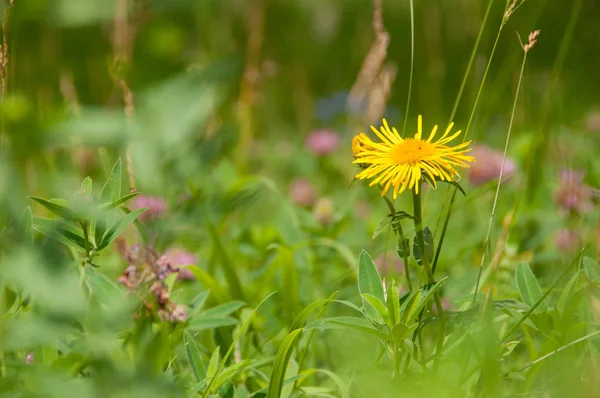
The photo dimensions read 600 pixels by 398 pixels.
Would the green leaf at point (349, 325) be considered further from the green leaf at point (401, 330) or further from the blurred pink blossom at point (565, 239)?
the blurred pink blossom at point (565, 239)

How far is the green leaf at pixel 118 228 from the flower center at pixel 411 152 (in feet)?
0.79

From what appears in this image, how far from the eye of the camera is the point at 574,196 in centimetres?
124

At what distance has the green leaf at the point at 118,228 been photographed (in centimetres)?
67

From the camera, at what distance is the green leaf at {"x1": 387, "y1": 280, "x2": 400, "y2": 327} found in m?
0.66

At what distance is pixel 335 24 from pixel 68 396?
242 centimetres

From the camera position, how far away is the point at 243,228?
1426mm

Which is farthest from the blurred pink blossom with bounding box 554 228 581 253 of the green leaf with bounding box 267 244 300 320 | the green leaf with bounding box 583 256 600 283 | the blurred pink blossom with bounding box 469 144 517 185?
the green leaf with bounding box 267 244 300 320

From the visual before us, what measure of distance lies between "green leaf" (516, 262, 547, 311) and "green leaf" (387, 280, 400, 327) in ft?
0.61

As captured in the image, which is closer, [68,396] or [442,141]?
[68,396]

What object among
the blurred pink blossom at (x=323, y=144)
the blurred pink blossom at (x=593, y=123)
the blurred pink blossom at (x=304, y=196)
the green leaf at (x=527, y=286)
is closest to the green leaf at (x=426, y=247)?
the green leaf at (x=527, y=286)

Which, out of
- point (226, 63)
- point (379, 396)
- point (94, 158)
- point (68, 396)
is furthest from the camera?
point (94, 158)

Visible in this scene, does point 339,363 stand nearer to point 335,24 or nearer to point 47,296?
point 47,296

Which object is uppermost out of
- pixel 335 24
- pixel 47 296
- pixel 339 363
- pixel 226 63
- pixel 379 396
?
pixel 335 24

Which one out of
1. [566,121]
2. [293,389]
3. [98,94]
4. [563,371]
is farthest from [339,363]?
[566,121]
